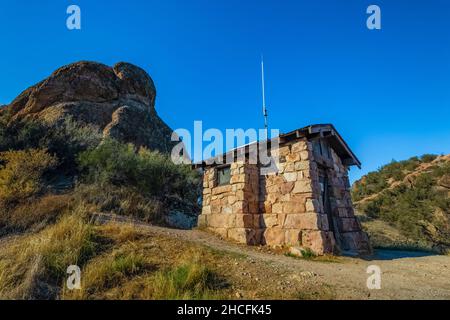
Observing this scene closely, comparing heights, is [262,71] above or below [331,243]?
above

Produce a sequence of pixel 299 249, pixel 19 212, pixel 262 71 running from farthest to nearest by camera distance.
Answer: pixel 262 71, pixel 299 249, pixel 19 212

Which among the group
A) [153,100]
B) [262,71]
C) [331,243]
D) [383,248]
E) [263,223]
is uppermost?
[153,100]

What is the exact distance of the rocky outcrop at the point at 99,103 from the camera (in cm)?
1775

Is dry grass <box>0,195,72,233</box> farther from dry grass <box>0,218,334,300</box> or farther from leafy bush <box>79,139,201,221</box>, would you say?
leafy bush <box>79,139,201,221</box>

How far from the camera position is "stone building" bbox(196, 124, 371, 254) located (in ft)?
23.3

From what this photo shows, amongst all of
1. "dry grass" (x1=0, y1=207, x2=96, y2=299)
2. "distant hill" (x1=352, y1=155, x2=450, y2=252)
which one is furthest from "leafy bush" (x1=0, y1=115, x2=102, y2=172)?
"distant hill" (x1=352, y1=155, x2=450, y2=252)

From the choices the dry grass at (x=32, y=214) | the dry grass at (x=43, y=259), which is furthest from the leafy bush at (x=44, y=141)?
the dry grass at (x=43, y=259)

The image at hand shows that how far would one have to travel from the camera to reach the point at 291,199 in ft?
24.5

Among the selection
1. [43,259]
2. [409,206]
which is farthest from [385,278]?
[409,206]
